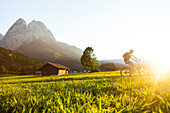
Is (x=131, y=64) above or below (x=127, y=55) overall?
below

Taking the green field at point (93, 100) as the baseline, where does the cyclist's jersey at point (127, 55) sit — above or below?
above

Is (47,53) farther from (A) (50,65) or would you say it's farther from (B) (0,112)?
(B) (0,112)

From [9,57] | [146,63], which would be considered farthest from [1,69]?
[146,63]

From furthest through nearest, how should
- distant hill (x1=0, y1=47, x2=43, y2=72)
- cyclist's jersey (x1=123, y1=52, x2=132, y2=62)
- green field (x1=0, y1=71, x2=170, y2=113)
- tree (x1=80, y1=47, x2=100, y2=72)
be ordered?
distant hill (x1=0, y1=47, x2=43, y2=72) < tree (x1=80, y1=47, x2=100, y2=72) < cyclist's jersey (x1=123, y1=52, x2=132, y2=62) < green field (x1=0, y1=71, x2=170, y2=113)

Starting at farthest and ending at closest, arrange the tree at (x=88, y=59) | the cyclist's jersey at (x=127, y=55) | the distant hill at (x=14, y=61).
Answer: the distant hill at (x=14, y=61)
the tree at (x=88, y=59)
the cyclist's jersey at (x=127, y=55)

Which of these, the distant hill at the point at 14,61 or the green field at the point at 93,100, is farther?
the distant hill at the point at 14,61

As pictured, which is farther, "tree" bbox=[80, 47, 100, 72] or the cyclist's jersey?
"tree" bbox=[80, 47, 100, 72]

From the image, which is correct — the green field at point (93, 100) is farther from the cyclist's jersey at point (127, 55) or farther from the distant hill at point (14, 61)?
the distant hill at point (14, 61)

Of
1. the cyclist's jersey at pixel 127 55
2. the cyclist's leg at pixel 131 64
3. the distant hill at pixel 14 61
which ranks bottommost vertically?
the cyclist's leg at pixel 131 64

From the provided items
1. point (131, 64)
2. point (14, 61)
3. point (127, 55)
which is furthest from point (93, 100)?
point (14, 61)

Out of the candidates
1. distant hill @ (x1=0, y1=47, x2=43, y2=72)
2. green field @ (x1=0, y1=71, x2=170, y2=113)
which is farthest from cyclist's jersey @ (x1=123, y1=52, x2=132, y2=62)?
distant hill @ (x1=0, y1=47, x2=43, y2=72)

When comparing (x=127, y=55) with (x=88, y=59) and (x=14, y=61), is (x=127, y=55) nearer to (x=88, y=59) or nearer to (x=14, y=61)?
(x=88, y=59)

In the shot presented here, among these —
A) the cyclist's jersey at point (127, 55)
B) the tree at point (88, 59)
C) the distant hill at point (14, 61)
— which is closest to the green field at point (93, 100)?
the cyclist's jersey at point (127, 55)

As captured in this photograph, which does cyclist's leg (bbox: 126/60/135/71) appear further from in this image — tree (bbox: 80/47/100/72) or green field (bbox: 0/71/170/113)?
tree (bbox: 80/47/100/72)
